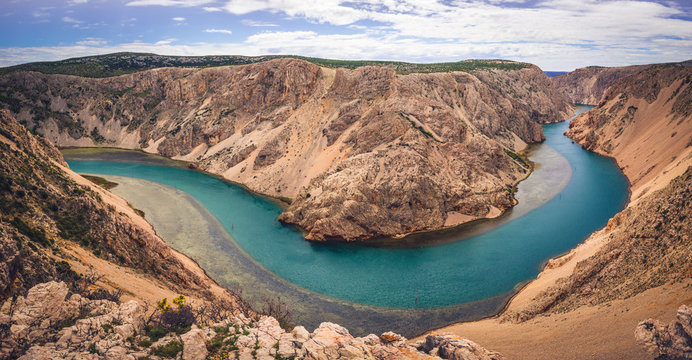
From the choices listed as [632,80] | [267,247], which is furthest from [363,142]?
[632,80]

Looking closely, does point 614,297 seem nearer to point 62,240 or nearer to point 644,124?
point 62,240

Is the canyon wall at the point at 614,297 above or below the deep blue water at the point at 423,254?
above

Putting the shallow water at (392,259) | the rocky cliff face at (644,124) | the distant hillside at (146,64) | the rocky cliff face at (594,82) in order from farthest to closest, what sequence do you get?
the rocky cliff face at (594,82) → the distant hillside at (146,64) → the rocky cliff face at (644,124) → the shallow water at (392,259)

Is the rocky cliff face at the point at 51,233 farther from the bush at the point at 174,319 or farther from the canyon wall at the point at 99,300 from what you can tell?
the bush at the point at 174,319

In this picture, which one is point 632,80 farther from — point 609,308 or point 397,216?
point 609,308

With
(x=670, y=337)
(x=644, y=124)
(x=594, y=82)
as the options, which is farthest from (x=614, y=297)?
(x=594, y=82)

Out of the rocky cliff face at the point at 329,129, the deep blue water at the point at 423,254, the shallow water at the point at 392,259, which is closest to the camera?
the shallow water at the point at 392,259

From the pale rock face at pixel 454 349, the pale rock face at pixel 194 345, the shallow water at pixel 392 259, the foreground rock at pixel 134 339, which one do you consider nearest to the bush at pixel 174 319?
the foreground rock at pixel 134 339
